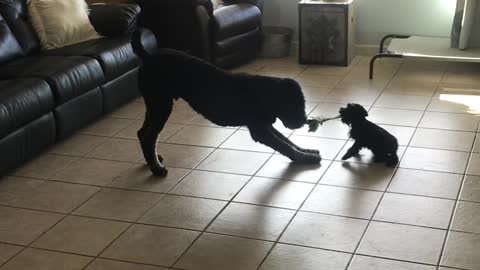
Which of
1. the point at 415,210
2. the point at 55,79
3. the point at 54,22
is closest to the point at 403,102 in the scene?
the point at 415,210

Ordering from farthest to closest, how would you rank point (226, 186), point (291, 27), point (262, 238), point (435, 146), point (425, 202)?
point (291, 27)
point (435, 146)
point (226, 186)
point (425, 202)
point (262, 238)

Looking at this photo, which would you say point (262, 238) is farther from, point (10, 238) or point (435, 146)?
point (435, 146)

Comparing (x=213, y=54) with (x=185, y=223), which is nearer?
(x=185, y=223)

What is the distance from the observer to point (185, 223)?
2.87 metres

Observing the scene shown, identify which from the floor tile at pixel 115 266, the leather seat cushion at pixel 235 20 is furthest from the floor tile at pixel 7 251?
the leather seat cushion at pixel 235 20

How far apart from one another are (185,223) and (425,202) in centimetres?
102

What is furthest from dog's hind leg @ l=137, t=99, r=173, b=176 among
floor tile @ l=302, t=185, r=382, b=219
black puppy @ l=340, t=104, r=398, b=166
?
black puppy @ l=340, t=104, r=398, b=166

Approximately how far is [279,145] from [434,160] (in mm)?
773

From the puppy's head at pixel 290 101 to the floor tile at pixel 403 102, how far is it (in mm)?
1266

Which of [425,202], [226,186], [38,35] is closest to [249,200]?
[226,186]

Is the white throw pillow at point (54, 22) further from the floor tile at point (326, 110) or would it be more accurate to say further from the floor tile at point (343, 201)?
the floor tile at point (343, 201)

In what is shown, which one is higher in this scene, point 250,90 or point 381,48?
point 250,90

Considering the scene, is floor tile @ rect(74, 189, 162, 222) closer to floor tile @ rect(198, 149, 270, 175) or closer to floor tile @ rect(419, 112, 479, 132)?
floor tile @ rect(198, 149, 270, 175)

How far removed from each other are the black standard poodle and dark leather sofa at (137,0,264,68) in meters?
1.72
